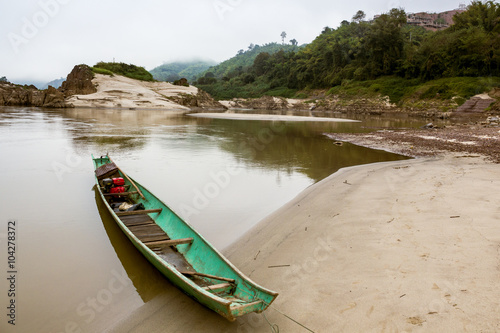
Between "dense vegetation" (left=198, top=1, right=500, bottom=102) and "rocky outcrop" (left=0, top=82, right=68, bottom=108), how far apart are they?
53268mm

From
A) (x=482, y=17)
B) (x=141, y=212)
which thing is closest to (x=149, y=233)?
(x=141, y=212)

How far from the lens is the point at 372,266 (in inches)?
187

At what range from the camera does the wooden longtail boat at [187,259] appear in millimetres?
3604

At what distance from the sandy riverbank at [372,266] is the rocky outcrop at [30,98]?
58.4 meters

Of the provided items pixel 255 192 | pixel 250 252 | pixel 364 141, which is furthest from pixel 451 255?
pixel 364 141

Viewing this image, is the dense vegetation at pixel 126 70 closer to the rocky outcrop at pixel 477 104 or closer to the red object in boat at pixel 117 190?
the rocky outcrop at pixel 477 104

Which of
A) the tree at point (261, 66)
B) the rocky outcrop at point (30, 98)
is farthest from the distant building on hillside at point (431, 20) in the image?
the rocky outcrop at point (30, 98)

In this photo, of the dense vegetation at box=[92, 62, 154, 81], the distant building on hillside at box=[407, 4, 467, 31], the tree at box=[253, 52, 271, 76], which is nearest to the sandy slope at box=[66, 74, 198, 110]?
the dense vegetation at box=[92, 62, 154, 81]

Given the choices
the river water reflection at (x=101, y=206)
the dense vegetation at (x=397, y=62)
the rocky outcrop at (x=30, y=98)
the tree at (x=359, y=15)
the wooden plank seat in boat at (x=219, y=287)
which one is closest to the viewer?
the wooden plank seat in boat at (x=219, y=287)

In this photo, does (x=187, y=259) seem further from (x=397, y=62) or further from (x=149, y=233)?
(x=397, y=62)

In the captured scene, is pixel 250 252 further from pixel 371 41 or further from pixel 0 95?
pixel 371 41

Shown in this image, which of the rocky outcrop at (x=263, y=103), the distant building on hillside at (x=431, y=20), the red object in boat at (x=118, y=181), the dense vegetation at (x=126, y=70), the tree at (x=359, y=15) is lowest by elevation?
the red object in boat at (x=118, y=181)

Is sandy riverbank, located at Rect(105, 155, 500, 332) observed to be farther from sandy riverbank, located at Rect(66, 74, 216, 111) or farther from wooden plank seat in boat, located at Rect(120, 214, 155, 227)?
sandy riverbank, located at Rect(66, 74, 216, 111)

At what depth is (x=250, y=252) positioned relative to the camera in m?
5.80
